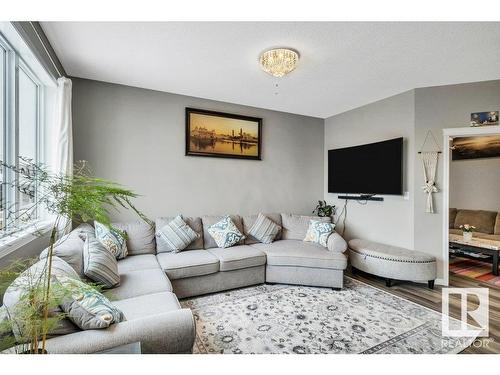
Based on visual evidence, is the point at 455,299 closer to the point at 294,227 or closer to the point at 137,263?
the point at 294,227

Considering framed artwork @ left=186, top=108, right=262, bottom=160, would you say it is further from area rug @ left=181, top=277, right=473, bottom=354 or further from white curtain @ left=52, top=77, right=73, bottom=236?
area rug @ left=181, top=277, right=473, bottom=354

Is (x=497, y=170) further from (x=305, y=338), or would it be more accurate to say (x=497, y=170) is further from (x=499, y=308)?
(x=305, y=338)

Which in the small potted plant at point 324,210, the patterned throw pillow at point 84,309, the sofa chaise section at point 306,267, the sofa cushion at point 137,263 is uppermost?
the small potted plant at point 324,210

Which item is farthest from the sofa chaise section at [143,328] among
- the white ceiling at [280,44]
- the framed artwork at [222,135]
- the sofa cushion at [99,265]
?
the framed artwork at [222,135]

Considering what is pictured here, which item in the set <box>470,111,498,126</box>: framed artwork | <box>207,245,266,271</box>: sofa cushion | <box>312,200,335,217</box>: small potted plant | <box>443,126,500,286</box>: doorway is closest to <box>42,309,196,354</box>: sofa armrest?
<box>207,245,266,271</box>: sofa cushion

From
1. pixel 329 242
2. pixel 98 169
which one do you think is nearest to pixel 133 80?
pixel 98 169

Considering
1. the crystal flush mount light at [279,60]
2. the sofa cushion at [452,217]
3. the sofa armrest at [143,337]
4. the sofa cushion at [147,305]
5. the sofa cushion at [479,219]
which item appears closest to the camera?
the sofa armrest at [143,337]

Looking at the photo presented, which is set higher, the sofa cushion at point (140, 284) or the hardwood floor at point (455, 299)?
the sofa cushion at point (140, 284)

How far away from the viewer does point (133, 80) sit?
9.95ft

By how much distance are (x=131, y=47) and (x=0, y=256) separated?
6.39 ft

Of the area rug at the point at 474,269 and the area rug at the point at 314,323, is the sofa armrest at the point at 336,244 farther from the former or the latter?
the area rug at the point at 474,269

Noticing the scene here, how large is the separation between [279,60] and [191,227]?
230cm

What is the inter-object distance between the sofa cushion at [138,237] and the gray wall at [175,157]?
30 centimetres

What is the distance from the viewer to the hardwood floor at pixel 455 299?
6.43 ft
